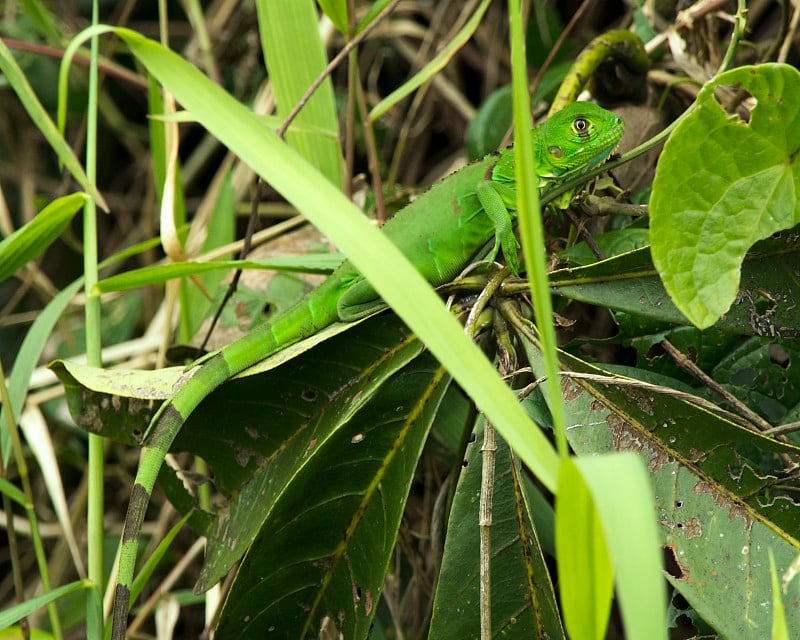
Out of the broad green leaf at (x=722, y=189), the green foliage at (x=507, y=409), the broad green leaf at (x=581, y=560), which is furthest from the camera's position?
the broad green leaf at (x=722, y=189)

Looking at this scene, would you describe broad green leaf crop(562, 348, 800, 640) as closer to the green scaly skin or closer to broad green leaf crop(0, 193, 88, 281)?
the green scaly skin

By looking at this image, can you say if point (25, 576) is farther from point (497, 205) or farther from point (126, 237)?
point (497, 205)

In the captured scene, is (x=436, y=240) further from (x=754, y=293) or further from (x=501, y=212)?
(x=754, y=293)

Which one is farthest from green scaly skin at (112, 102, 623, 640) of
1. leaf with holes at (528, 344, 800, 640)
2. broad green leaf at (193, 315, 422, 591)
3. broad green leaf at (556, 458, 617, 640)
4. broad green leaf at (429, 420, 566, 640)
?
broad green leaf at (556, 458, 617, 640)

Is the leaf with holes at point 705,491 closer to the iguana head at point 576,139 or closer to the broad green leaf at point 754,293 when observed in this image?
the broad green leaf at point 754,293

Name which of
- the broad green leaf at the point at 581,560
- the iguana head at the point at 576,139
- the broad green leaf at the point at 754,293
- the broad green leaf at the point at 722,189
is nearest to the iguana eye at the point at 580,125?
the iguana head at the point at 576,139

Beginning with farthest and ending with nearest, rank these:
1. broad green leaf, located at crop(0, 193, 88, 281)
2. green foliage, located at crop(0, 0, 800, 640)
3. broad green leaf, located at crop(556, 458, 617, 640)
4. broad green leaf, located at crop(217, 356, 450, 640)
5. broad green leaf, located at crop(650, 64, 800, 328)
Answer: broad green leaf, located at crop(0, 193, 88, 281) < broad green leaf, located at crop(217, 356, 450, 640) < broad green leaf, located at crop(650, 64, 800, 328) < green foliage, located at crop(0, 0, 800, 640) < broad green leaf, located at crop(556, 458, 617, 640)

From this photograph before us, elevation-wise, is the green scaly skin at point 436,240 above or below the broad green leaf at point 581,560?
below
